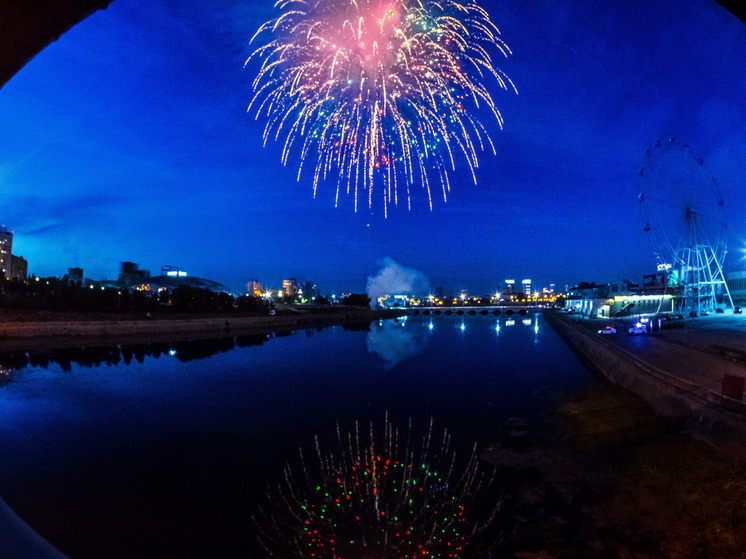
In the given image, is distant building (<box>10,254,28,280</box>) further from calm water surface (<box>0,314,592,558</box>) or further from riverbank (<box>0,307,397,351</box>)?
calm water surface (<box>0,314,592,558</box>)

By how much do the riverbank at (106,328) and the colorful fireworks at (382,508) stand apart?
32652 mm

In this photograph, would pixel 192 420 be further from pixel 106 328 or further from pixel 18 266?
pixel 18 266

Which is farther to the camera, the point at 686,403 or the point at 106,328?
the point at 106,328

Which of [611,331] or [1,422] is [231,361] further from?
[611,331]

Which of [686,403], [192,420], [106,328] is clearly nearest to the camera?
[686,403]

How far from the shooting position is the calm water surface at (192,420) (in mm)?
8406

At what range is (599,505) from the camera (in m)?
8.51

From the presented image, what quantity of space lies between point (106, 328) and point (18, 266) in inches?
4740

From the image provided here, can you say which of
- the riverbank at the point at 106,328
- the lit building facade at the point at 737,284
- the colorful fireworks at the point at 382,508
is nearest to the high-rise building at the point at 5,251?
the riverbank at the point at 106,328

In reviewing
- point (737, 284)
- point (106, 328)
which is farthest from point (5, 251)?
point (737, 284)

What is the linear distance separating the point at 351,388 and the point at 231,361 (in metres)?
13.1

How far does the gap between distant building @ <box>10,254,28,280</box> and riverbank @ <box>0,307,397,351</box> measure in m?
107

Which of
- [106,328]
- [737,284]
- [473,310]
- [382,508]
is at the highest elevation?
[737,284]

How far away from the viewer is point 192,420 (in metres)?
16.2
